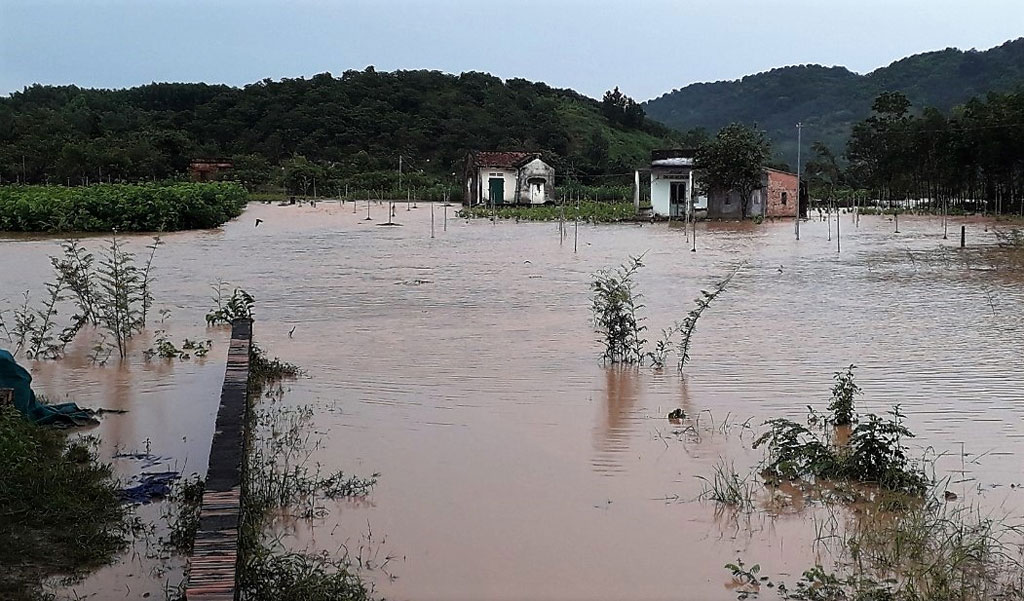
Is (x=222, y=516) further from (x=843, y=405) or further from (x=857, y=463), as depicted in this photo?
(x=843, y=405)

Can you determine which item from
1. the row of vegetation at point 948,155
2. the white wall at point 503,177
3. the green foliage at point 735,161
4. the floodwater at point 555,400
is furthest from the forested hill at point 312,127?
the floodwater at point 555,400

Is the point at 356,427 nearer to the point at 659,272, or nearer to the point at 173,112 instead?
the point at 659,272

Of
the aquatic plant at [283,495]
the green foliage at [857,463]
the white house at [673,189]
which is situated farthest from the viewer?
the white house at [673,189]

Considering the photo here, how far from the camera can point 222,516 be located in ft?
13.1

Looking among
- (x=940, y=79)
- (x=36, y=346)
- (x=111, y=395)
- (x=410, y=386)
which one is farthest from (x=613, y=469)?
(x=940, y=79)

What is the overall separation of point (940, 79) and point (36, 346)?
9400cm

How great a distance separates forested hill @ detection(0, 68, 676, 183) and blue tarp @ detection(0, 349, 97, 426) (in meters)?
47.2

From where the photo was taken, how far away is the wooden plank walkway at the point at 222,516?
348 centimetres

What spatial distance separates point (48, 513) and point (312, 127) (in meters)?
69.5

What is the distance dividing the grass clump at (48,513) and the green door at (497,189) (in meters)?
43.4

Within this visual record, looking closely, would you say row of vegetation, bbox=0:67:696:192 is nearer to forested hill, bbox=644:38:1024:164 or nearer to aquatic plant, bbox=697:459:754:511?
forested hill, bbox=644:38:1024:164

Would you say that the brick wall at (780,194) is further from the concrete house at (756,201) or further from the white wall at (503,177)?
the white wall at (503,177)

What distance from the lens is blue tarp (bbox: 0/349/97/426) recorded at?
24.3ft

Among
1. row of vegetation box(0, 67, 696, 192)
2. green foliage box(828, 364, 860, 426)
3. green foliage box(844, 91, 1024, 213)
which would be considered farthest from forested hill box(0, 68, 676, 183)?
green foliage box(828, 364, 860, 426)
